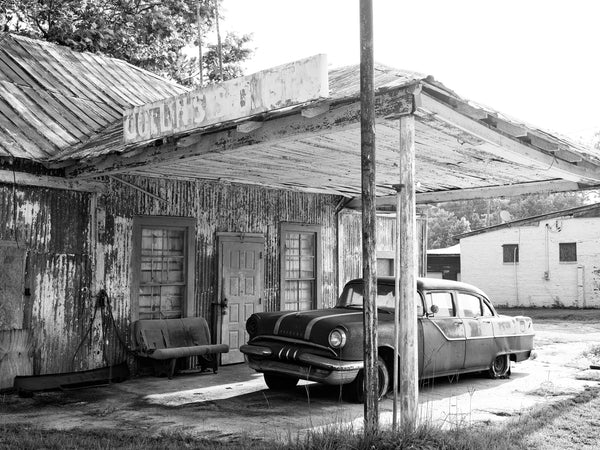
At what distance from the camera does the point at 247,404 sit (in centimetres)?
876

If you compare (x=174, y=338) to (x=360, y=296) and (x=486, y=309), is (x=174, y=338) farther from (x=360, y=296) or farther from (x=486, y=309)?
(x=486, y=309)

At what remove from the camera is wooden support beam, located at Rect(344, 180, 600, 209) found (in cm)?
1077

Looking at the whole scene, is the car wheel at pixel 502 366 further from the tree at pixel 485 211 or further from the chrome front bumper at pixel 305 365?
the tree at pixel 485 211

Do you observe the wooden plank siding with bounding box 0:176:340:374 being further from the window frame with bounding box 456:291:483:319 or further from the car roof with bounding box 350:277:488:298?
the window frame with bounding box 456:291:483:319

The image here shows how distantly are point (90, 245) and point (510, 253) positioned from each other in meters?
24.6

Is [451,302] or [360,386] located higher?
[451,302]

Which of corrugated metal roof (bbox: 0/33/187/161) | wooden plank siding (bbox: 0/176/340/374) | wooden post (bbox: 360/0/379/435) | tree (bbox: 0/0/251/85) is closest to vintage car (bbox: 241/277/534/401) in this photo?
wooden post (bbox: 360/0/379/435)

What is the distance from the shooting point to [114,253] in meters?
10.7

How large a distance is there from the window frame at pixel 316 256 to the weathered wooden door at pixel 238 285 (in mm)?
504

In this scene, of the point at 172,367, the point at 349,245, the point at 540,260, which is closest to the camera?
the point at 172,367

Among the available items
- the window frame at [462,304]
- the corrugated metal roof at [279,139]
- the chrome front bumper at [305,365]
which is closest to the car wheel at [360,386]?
the chrome front bumper at [305,365]

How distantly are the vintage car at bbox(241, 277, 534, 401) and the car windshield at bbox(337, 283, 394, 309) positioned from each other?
14 mm

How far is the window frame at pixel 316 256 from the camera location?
42.8ft

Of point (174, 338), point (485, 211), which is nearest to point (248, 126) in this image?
point (174, 338)
